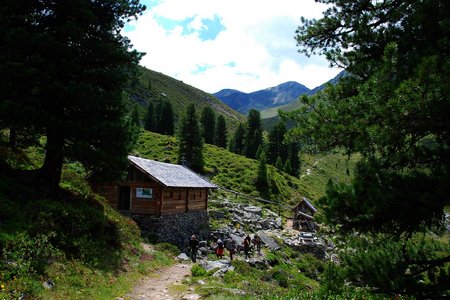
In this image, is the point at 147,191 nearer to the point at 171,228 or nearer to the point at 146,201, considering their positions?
the point at 146,201

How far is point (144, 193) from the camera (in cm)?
2927

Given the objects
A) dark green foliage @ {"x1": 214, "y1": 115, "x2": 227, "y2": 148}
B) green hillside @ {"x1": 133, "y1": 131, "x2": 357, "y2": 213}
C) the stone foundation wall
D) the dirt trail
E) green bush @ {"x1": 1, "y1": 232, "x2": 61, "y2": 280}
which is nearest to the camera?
green bush @ {"x1": 1, "y1": 232, "x2": 61, "y2": 280}

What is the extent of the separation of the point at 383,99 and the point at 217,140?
92.9 m

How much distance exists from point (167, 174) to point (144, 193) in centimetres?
323

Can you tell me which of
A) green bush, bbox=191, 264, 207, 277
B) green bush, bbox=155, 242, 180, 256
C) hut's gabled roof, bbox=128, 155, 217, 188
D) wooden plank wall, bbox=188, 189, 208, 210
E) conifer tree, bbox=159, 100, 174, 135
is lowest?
green bush, bbox=155, 242, 180, 256

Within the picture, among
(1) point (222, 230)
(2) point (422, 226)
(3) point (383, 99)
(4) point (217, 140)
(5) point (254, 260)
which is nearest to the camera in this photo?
(3) point (383, 99)

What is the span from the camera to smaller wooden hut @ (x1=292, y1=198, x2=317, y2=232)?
156ft

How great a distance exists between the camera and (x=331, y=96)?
8594 mm

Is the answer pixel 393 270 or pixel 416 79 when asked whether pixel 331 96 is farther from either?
pixel 393 270

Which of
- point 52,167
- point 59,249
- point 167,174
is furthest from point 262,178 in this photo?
point 59,249

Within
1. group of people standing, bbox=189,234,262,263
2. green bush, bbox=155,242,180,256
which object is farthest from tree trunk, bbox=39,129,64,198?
group of people standing, bbox=189,234,262,263

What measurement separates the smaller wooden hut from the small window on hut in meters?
24.9

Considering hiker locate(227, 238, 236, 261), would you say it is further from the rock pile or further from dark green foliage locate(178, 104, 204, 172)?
dark green foliage locate(178, 104, 204, 172)

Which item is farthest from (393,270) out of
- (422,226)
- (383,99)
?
(383,99)
